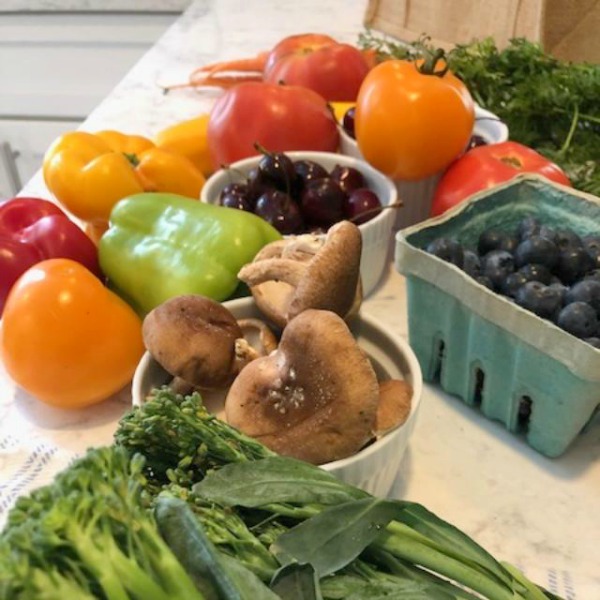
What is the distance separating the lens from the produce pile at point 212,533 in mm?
331

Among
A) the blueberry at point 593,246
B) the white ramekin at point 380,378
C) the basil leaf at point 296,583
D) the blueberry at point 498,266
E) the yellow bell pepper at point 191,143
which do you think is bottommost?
the yellow bell pepper at point 191,143

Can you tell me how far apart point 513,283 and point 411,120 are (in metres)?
0.27

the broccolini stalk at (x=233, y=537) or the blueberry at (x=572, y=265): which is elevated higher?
the broccolini stalk at (x=233, y=537)

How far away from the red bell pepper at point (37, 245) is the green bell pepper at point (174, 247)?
0.03m

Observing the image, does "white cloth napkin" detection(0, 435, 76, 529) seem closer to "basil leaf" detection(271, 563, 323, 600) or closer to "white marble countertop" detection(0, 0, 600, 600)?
"white marble countertop" detection(0, 0, 600, 600)

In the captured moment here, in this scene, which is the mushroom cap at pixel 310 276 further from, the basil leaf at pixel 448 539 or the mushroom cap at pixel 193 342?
the basil leaf at pixel 448 539

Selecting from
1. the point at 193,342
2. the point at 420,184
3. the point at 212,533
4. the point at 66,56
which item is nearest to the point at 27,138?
the point at 66,56

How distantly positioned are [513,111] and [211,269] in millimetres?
556

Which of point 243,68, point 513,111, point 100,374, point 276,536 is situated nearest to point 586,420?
point 276,536

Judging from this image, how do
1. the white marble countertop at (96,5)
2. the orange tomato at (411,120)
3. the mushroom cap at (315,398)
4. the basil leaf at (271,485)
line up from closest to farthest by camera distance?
1. the basil leaf at (271,485)
2. the mushroom cap at (315,398)
3. the orange tomato at (411,120)
4. the white marble countertop at (96,5)

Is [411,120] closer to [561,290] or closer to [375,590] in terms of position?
[561,290]

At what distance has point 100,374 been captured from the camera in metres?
0.70

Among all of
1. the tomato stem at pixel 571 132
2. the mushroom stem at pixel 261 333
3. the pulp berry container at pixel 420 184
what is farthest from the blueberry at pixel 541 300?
the tomato stem at pixel 571 132

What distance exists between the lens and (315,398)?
20.9 inches
